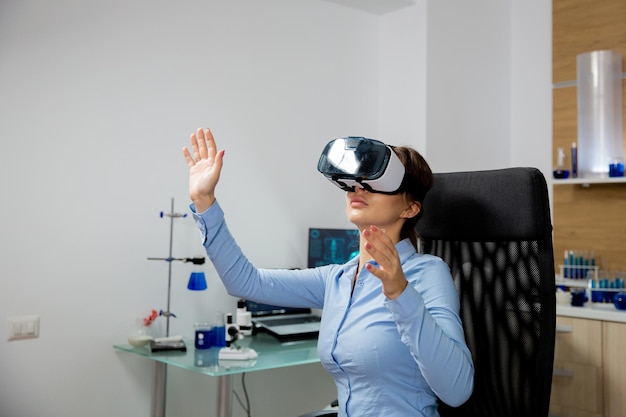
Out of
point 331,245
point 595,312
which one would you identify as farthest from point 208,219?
point 595,312

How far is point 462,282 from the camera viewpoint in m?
1.79

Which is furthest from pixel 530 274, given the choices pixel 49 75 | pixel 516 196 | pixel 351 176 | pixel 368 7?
pixel 368 7

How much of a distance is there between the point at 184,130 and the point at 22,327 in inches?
47.5

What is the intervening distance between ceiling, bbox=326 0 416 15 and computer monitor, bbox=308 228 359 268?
1447mm

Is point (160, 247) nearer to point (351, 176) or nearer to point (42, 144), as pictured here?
point (42, 144)

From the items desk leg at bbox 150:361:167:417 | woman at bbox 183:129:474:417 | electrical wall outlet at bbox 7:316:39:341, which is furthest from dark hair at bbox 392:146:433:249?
electrical wall outlet at bbox 7:316:39:341

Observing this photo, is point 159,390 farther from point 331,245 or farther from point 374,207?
point 374,207

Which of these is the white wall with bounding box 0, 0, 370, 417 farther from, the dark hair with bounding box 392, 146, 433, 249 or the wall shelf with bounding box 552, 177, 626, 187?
the dark hair with bounding box 392, 146, 433, 249

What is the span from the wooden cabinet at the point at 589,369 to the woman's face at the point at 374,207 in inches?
A: 76.0

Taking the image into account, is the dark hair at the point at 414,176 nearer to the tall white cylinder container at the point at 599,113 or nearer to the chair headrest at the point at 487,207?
the chair headrest at the point at 487,207

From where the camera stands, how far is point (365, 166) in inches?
61.1

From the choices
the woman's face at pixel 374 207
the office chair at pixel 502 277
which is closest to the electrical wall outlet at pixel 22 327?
the office chair at pixel 502 277

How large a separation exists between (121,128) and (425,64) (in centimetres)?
189

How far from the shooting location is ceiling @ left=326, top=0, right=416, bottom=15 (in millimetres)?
4023
